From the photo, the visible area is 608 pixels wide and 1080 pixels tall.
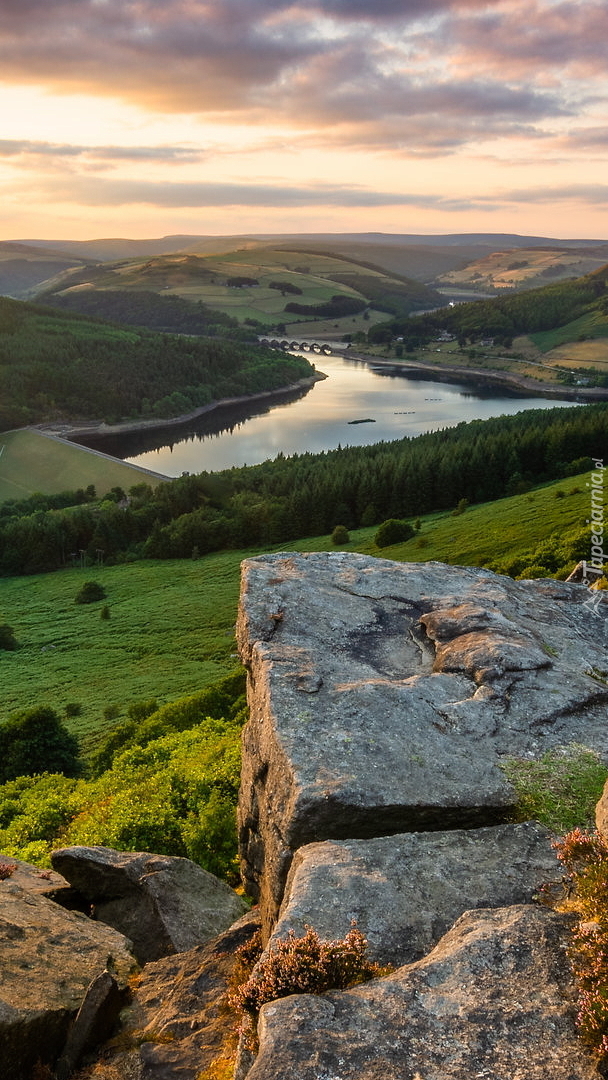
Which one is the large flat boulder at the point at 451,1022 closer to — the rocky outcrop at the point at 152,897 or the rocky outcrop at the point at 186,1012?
the rocky outcrop at the point at 186,1012

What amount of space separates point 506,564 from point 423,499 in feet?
213

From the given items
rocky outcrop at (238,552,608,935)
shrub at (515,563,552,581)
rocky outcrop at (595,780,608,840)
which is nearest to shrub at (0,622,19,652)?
shrub at (515,563,552,581)

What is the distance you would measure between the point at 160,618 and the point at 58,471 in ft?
382

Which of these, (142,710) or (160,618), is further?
(160,618)

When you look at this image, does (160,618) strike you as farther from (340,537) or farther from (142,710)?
(142,710)

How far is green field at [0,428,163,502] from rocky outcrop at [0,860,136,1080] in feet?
491

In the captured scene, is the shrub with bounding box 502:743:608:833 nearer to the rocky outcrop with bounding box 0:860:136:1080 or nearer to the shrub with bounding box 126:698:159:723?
the rocky outcrop with bounding box 0:860:136:1080

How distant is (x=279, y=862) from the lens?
11039 mm

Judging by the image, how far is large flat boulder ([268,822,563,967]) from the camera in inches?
343

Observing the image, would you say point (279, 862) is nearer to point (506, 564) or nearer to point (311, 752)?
point (311, 752)

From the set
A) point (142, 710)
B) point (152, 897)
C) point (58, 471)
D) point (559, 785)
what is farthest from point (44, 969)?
point (58, 471)

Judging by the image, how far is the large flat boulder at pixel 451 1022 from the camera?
6.55 meters

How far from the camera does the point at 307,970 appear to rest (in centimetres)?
772

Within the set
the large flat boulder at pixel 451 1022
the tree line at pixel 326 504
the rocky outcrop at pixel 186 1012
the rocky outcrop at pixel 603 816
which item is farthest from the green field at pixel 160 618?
the large flat boulder at pixel 451 1022
